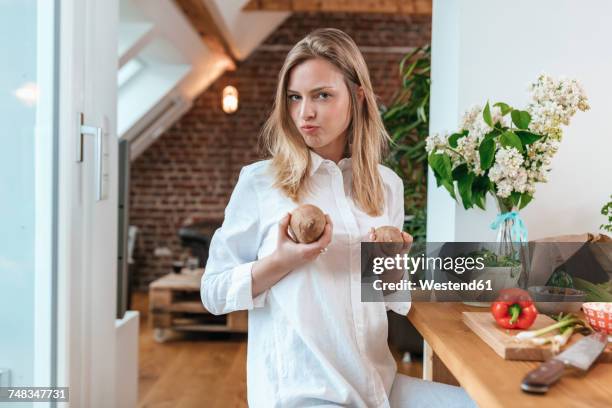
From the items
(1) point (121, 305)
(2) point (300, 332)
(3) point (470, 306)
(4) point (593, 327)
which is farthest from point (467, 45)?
(1) point (121, 305)

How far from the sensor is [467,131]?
1.76 meters

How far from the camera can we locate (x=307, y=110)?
140cm

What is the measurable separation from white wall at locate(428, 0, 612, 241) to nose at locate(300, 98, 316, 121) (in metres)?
0.77

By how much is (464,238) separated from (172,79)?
4.52 meters

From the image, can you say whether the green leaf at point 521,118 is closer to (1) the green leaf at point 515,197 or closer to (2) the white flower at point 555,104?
(2) the white flower at point 555,104

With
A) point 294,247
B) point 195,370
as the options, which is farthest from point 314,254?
point 195,370

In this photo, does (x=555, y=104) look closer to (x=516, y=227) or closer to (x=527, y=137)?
(x=527, y=137)

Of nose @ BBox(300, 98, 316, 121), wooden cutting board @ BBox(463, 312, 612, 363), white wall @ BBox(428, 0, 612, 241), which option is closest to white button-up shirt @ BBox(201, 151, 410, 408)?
nose @ BBox(300, 98, 316, 121)

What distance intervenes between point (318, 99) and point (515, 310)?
62cm

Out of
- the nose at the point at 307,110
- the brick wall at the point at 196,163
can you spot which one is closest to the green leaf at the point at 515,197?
the nose at the point at 307,110

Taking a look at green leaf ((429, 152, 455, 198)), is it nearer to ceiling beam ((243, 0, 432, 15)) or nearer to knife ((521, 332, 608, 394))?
knife ((521, 332, 608, 394))

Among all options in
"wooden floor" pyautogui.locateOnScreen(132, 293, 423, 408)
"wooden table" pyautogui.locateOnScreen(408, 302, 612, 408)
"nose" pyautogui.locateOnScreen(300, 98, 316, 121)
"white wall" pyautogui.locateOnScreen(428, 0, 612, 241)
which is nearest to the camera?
"wooden table" pyautogui.locateOnScreen(408, 302, 612, 408)

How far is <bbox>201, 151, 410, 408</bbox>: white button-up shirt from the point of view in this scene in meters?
1.33

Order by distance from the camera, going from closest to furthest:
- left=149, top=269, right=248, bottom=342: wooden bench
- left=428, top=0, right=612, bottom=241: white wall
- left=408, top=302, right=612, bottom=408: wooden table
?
left=408, top=302, right=612, bottom=408: wooden table < left=428, top=0, right=612, bottom=241: white wall < left=149, top=269, right=248, bottom=342: wooden bench
